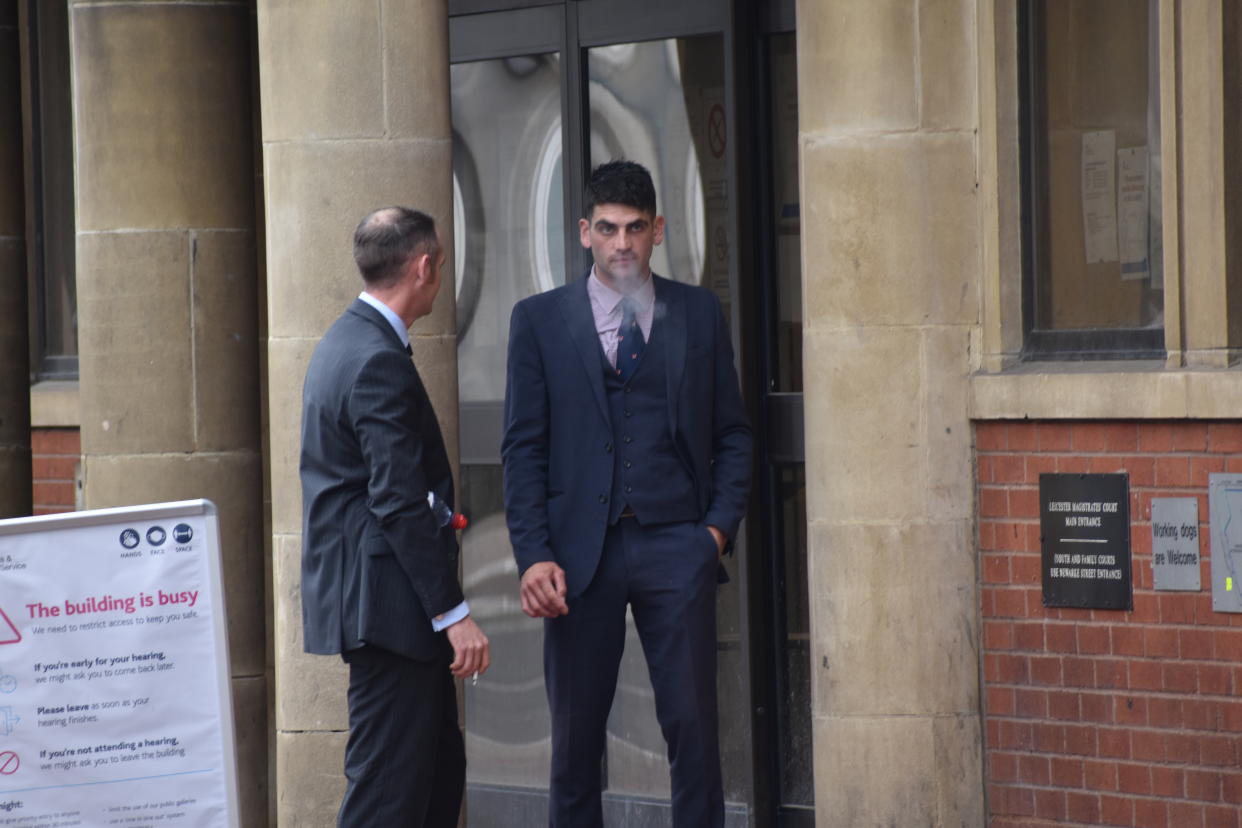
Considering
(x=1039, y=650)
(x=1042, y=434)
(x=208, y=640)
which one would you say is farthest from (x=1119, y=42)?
(x=208, y=640)

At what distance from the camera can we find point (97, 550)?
5.06 meters

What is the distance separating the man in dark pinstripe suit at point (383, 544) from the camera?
15.7 ft

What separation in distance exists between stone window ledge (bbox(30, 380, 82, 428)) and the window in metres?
4.88

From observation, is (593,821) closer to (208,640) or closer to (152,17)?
(208,640)

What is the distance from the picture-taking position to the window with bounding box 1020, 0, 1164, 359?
19.2ft

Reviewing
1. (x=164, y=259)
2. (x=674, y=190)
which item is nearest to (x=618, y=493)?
(x=674, y=190)

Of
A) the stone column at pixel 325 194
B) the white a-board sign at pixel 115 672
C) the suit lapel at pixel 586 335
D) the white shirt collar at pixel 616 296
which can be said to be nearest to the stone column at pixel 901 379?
the white shirt collar at pixel 616 296

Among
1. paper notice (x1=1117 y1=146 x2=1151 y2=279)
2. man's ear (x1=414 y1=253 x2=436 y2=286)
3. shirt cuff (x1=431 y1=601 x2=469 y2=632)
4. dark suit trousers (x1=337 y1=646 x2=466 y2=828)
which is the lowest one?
dark suit trousers (x1=337 y1=646 x2=466 y2=828)

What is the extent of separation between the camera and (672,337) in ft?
17.9

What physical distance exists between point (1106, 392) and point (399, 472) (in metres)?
2.30

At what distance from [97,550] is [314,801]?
5.26ft

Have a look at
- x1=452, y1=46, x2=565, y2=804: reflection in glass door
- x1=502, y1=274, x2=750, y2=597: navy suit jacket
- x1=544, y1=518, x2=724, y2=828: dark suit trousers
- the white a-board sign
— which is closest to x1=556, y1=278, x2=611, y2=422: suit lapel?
x1=502, y1=274, x2=750, y2=597: navy suit jacket

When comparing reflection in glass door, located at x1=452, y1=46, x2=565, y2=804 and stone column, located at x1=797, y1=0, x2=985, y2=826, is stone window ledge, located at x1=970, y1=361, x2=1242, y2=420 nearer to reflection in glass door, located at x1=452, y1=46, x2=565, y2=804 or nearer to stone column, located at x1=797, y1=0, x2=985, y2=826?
stone column, located at x1=797, y1=0, x2=985, y2=826

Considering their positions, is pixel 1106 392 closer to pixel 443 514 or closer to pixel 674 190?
pixel 443 514
